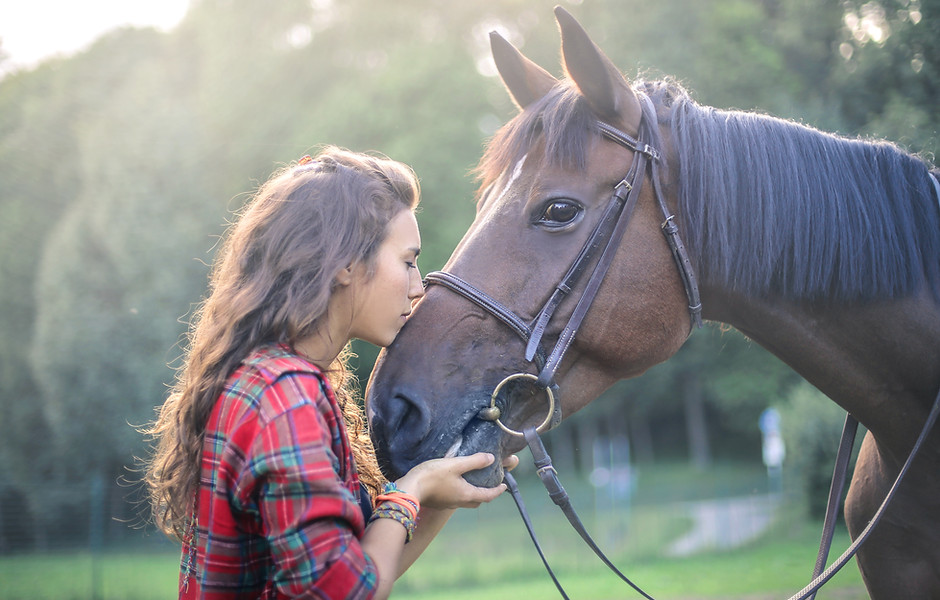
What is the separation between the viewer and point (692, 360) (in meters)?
22.5

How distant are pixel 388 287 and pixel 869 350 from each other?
1.63 m

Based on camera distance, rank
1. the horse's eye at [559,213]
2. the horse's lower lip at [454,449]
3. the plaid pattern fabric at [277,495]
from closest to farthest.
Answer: the plaid pattern fabric at [277,495], the horse's lower lip at [454,449], the horse's eye at [559,213]

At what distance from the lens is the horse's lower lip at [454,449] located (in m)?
2.00

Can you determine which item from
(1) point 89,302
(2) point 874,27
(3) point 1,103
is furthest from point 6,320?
(2) point 874,27

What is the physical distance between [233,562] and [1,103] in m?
20.7

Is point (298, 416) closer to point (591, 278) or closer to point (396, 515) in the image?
point (396, 515)

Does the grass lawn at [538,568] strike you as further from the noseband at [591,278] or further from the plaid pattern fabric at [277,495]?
the plaid pattern fabric at [277,495]

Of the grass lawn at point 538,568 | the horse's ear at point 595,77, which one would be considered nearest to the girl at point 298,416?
the horse's ear at point 595,77

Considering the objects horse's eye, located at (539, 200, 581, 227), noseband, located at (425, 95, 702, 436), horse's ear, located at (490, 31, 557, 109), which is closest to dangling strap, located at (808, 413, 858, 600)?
noseband, located at (425, 95, 702, 436)

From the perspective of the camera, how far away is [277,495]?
1.47 metres

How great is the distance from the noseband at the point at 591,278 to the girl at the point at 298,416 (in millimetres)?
238

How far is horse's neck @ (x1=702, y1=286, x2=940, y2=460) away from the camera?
Answer: 2.33 meters

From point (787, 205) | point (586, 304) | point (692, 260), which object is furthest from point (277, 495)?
point (787, 205)

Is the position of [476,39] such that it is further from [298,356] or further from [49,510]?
[298,356]
